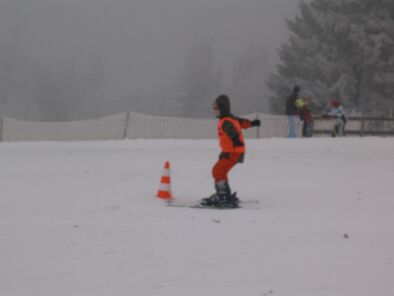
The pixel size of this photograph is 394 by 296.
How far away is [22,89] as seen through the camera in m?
89.1

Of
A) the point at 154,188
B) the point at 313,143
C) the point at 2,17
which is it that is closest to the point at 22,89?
the point at 2,17

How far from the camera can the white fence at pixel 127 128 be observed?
26969mm

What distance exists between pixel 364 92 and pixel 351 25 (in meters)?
4.81

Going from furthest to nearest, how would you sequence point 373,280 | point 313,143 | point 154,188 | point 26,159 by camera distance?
point 313,143 → point 26,159 → point 154,188 → point 373,280

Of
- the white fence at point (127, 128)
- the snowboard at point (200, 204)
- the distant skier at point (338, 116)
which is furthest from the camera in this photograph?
the white fence at point (127, 128)

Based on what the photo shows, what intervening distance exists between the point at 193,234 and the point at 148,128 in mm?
20242

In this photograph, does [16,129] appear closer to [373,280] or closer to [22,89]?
[373,280]

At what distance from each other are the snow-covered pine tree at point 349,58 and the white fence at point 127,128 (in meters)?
11.0

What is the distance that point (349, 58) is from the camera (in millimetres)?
39875

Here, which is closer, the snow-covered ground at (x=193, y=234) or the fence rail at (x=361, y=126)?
the snow-covered ground at (x=193, y=234)

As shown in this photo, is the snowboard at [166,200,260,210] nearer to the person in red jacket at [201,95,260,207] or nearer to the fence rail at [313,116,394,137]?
the person in red jacket at [201,95,260,207]

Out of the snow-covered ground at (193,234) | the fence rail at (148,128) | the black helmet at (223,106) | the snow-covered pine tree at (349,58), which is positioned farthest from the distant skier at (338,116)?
the black helmet at (223,106)

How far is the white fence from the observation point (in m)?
27.0

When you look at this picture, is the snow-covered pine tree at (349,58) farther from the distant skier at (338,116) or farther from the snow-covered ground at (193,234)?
the snow-covered ground at (193,234)
